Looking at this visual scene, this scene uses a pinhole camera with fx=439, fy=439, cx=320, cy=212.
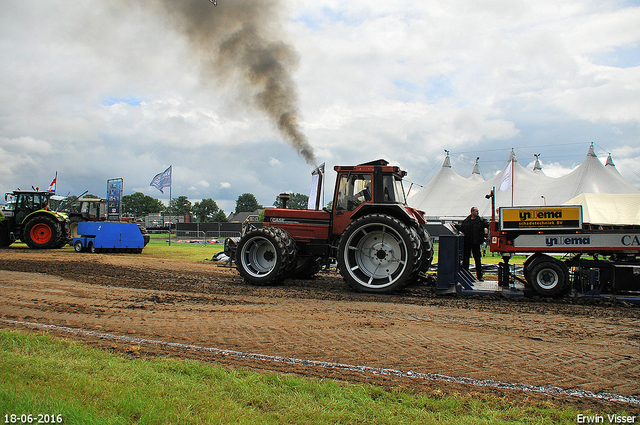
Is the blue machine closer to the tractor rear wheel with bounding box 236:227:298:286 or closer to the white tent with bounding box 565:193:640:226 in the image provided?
the tractor rear wheel with bounding box 236:227:298:286

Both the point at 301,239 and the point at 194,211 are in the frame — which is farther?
the point at 194,211

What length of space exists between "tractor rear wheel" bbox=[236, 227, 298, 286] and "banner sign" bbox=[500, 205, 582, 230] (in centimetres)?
397

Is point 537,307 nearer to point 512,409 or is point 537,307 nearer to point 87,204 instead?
point 512,409

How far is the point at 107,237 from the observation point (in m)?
17.0

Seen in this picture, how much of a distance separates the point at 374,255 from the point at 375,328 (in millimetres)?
3134

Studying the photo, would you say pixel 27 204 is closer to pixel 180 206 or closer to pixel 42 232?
pixel 42 232

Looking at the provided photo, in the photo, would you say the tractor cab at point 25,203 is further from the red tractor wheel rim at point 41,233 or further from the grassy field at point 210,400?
the grassy field at point 210,400

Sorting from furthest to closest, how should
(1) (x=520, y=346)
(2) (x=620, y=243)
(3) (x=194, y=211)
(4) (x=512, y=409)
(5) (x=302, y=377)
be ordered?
(3) (x=194, y=211) < (2) (x=620, y=243) < (1) (x=520, y=346) < (5) (x=302, y=377) < (4) (x=512, y=409)

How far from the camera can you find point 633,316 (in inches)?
232

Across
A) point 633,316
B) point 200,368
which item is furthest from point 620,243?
point 200,368

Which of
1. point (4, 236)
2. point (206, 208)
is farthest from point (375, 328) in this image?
point (206, 208)

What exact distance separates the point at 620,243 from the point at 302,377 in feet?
19.9

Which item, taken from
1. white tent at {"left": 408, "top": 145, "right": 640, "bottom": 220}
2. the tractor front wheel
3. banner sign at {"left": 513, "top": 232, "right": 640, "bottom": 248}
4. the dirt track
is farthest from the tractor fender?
the tractor front wheel

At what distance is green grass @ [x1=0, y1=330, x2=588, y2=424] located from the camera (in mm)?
2795
